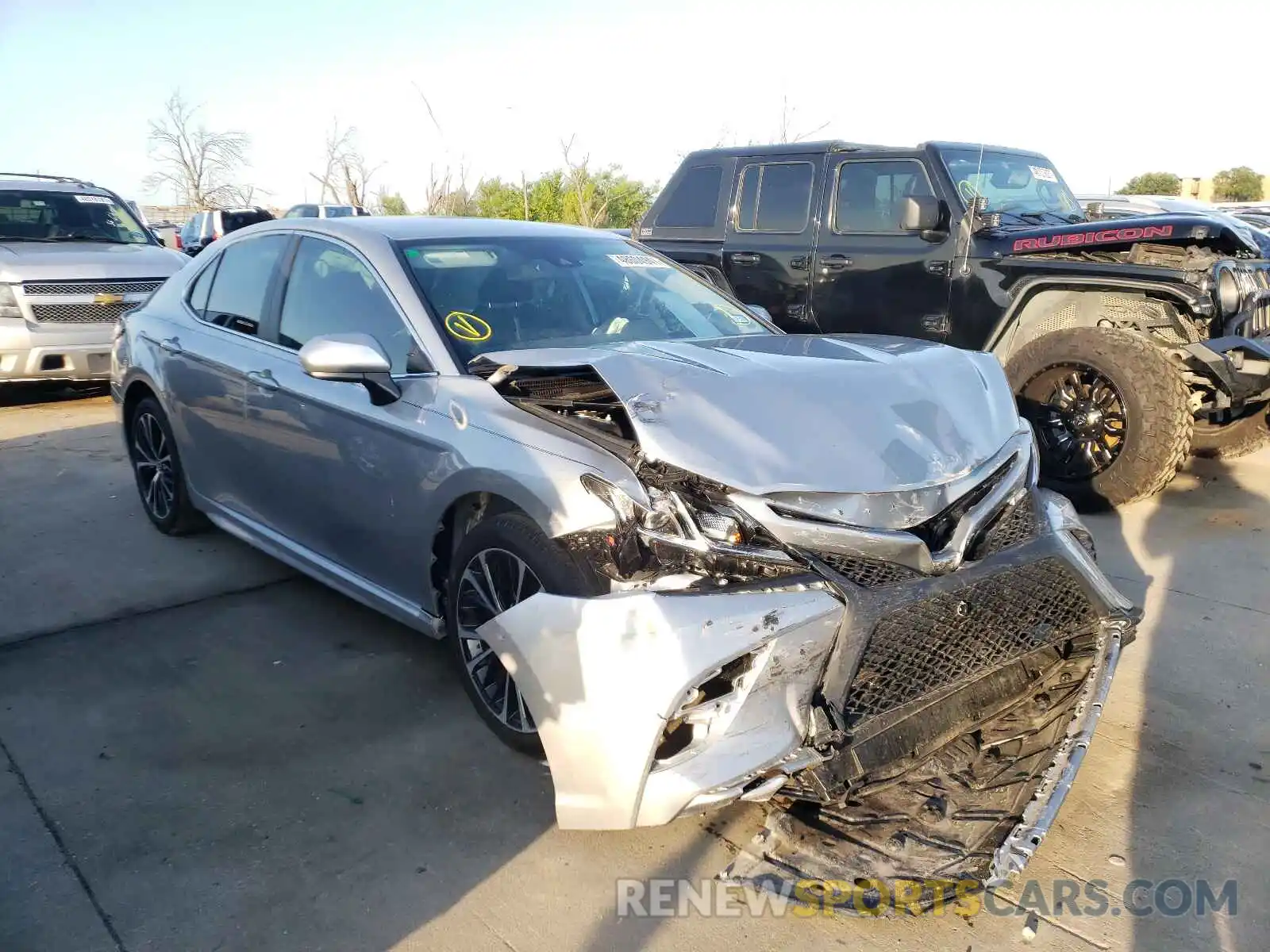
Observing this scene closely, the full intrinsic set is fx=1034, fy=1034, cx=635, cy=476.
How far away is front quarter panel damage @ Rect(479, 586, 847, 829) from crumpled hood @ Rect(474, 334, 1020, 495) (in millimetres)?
377

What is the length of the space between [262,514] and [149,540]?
1.40 m

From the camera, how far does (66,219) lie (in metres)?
10.0

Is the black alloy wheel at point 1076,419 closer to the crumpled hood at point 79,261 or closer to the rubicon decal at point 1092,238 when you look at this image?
the rubicon decal at point 1092,238

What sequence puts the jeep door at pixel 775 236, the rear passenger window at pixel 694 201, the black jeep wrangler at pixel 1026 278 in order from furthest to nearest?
the rear passenger window at pixel 694 201 → the jeep door at pixel 775 236 → the black jeep wrangler at pixel 1026 278

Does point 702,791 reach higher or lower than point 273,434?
lower

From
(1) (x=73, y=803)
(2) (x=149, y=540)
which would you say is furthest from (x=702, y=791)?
(2) (x=149, y=540)

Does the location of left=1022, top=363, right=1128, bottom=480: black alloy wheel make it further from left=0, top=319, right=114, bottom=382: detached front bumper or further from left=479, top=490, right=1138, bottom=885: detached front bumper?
left=0, top=319, right=114, bottom=382: detached front bumper

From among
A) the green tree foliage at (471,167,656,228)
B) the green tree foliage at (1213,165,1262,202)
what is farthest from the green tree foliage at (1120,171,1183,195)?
the green tree foliage at (471,167,656,228)

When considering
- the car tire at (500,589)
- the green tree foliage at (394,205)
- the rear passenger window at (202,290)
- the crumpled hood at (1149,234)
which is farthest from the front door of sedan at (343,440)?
the green tree foliage at (394,205)

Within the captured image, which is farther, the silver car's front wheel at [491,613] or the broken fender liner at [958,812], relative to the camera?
the silver car's front wheel at [491,613]

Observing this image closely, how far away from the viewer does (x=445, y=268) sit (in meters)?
3.89

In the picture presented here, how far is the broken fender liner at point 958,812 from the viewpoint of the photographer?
8.43 feet

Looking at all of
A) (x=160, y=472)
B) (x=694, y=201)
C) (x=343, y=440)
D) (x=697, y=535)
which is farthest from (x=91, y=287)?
(x=697, y=535)

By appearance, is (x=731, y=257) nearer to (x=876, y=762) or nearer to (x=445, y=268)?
(x=445, y=268)
